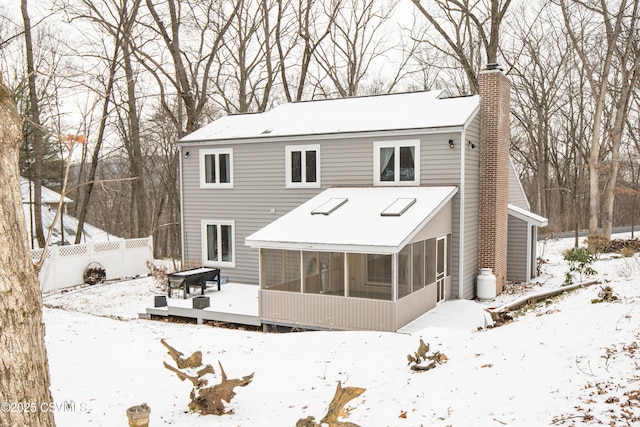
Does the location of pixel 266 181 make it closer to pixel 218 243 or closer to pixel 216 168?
pixel 216 168

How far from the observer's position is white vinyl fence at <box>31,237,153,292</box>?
54.7 ft

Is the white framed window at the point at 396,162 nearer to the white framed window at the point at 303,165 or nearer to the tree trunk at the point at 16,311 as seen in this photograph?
the white framed window at the point at 303,165

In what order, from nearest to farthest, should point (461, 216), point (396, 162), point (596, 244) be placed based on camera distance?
point (461, 216) → point (396, 162) → point (596, 244)

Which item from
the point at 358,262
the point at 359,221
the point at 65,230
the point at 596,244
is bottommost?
the point at 596,244

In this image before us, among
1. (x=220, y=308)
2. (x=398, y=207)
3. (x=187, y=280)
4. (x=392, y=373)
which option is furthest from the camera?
(x=187, y=280)

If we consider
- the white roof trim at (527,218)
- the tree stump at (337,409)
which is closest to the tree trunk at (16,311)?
the tree stump at (337,409)

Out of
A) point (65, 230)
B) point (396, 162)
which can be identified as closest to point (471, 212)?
point (396, 162)

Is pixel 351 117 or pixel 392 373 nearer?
pixel 392 373

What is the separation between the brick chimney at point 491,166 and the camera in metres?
14.9

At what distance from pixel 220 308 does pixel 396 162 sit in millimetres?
6510

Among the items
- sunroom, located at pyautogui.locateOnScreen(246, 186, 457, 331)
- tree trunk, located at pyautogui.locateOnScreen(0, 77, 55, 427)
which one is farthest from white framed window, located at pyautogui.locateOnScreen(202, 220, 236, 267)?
tree trunk, located at pyautogui.locateOnScreen(0, 77, 55, 427)

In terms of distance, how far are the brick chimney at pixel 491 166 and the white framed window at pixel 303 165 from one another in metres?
5.09

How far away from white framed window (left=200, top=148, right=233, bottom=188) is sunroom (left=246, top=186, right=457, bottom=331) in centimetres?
438

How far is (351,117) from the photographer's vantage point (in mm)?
16266
